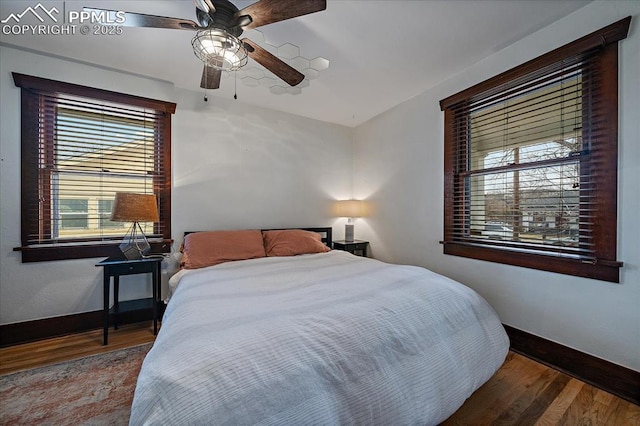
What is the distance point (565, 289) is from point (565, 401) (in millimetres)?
722

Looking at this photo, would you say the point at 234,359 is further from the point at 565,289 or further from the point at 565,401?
the point at 565,289

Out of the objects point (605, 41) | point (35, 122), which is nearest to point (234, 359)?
point (605, 41)

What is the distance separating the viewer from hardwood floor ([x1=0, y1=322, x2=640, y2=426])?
4.70 feet

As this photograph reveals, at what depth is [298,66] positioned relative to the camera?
2.04 metres

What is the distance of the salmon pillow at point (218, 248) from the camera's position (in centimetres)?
238

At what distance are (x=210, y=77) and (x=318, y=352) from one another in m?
2.04

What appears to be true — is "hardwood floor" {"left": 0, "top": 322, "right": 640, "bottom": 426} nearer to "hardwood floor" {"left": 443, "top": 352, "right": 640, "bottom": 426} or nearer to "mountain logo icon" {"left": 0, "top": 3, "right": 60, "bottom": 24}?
"hardwood floor" {"left": 443, "top": 352, "right": 640, "bottom": 426}

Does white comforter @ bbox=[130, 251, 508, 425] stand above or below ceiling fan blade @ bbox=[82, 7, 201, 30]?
below

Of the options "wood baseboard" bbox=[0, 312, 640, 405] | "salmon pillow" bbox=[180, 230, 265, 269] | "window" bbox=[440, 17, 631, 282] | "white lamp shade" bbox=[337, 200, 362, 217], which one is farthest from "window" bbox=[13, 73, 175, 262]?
"window" bbox=[440, 17, 631, 282]

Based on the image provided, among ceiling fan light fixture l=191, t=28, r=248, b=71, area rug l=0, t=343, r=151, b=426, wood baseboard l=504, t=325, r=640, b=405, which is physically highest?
ceiling fan light fixture l=191, t=28, r=248, b=71

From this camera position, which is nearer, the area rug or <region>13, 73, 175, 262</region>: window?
the area rug

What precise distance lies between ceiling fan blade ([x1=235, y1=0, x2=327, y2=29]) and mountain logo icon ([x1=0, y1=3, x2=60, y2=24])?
4.94 ft

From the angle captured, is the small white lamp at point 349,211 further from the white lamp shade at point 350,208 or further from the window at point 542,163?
the window at point 542,163

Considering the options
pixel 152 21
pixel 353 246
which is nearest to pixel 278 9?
pixel 152 21
